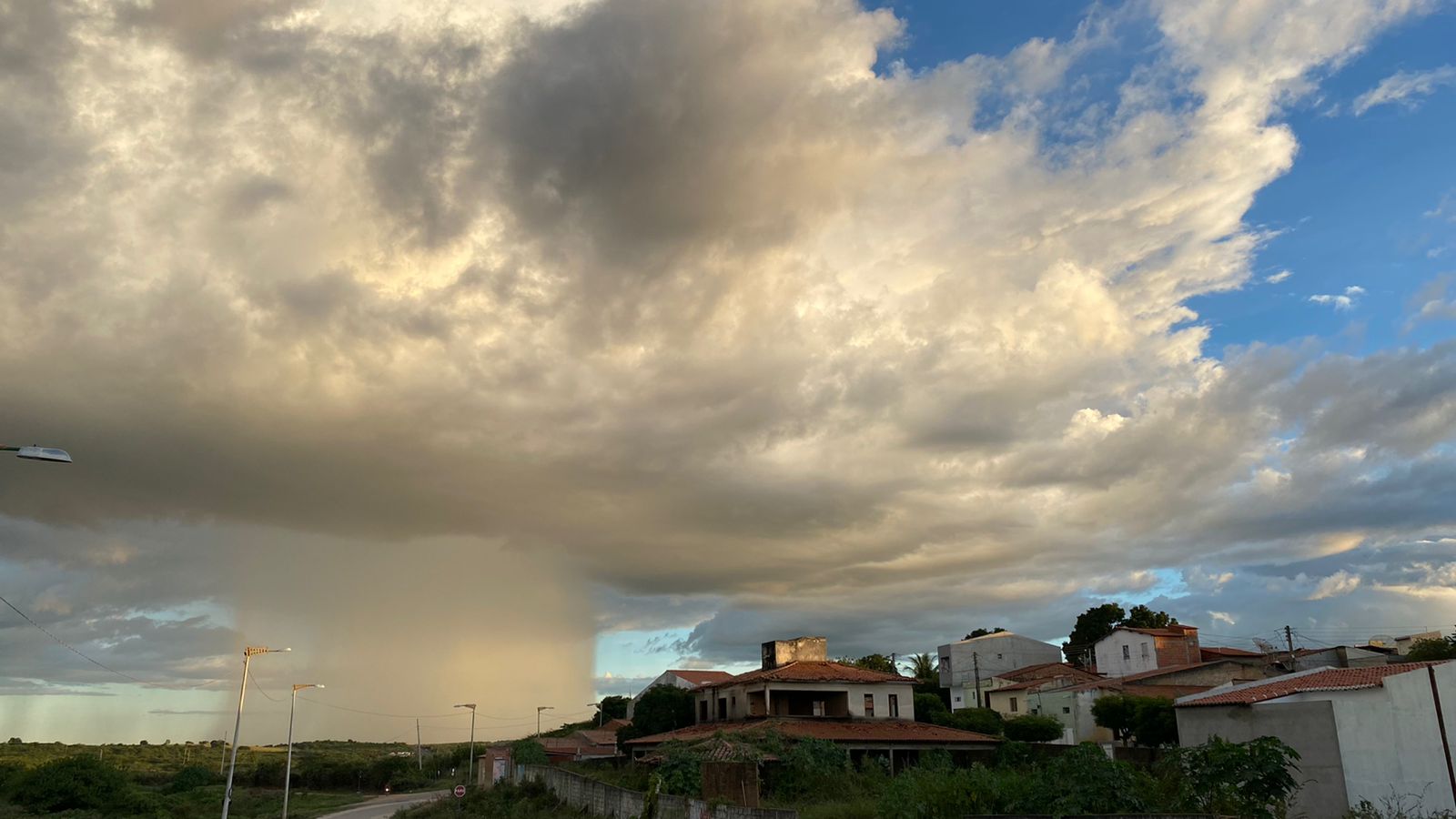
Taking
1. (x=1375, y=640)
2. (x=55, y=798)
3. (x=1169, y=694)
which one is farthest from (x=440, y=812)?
(x=1375, y=640)

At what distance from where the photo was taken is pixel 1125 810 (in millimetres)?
17594

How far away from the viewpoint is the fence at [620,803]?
2078cm

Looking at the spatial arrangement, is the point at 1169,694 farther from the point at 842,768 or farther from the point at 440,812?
the point at 440,812

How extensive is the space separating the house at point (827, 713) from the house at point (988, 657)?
36224 millimetres

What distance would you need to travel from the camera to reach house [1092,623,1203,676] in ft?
262

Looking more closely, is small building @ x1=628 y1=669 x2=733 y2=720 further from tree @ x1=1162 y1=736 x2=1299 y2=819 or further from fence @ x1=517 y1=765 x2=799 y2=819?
tree @ x1=1162 y1=736 x2=1299 y2=819

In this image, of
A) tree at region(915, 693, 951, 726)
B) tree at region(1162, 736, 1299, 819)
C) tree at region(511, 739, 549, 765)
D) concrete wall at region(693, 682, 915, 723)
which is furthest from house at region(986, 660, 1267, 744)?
tree at region(1162, 736, 1299, 819)

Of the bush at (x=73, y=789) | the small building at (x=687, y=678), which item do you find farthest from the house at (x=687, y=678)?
the bush at (x=73, y=789)

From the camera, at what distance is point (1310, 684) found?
35375mm

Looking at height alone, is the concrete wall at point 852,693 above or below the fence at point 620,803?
above

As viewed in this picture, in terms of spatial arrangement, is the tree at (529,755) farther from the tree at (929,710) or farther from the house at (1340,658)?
the house at (1340,658)

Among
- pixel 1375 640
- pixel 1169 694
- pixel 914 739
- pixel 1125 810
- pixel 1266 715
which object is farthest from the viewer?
pixel 1375 640

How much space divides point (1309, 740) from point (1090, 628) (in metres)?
91.4

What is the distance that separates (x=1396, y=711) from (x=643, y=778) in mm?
32429
